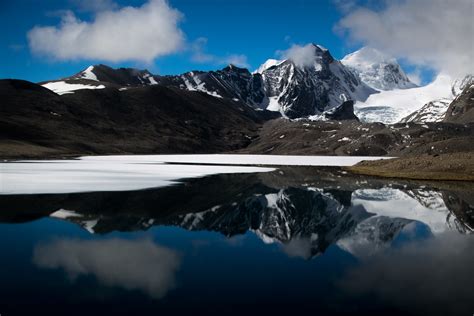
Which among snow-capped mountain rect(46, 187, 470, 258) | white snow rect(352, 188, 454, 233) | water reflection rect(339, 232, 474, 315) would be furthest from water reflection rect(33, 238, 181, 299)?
white snow rect(352, 188, 454, 233)

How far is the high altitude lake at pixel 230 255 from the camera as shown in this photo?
57.0ft

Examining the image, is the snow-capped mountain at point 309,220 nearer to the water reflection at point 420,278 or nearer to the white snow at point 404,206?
the white snow at point 404,206

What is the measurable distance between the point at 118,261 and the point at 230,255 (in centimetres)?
650

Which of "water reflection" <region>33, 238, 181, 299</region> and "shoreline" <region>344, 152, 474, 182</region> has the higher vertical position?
"shoreline" <region>344, 152, 474, 182</region>

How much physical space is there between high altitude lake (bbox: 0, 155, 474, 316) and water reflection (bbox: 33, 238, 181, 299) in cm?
6

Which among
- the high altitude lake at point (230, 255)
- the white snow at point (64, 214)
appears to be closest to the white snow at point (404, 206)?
the high altitude lake at point (230, 255)

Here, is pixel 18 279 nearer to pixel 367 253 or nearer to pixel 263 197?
pixel 367 253

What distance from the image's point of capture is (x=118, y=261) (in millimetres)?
23141

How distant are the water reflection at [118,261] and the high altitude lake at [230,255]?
0.06 m

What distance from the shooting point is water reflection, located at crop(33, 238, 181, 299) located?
65.1 ft

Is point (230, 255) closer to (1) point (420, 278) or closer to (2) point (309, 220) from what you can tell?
(1) point (420, 278)

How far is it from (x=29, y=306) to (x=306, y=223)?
80.6ft

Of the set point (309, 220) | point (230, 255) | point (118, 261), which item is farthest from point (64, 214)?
point (309, 220)

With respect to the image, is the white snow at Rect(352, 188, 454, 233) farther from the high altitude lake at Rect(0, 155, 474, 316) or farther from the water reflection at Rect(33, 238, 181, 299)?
the water reflection at Rect(33, 238, 181, 299)
